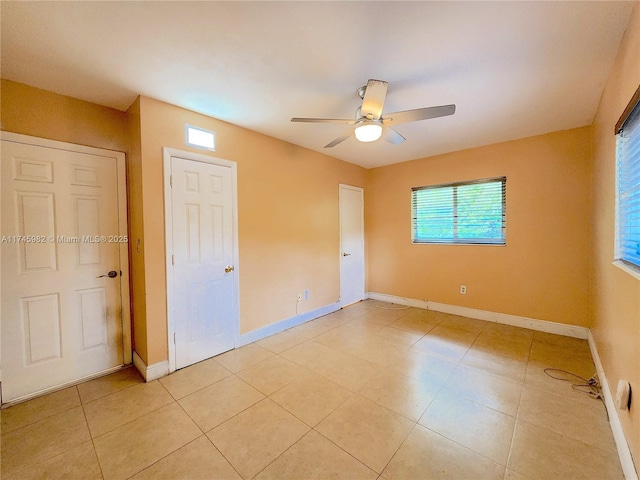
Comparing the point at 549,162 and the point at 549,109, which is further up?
the point at 549,109

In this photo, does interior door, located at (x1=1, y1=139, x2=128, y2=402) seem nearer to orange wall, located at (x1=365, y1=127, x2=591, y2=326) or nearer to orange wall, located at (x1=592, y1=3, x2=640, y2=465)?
orange wall, located at (x1=592, y1=3, x2=640, y2=465)

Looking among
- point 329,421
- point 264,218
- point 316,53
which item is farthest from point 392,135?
point 329,421

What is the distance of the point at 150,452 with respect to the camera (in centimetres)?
148

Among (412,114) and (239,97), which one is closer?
(412,114)

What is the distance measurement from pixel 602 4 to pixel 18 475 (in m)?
3.98

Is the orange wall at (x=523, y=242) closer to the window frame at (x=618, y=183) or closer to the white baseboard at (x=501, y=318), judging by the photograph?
the white baseboard at (x=501, y=318)

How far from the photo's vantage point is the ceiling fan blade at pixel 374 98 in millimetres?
1791

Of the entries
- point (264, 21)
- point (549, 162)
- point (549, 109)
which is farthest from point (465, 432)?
point (549, 162)

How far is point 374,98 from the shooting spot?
72.8 inches

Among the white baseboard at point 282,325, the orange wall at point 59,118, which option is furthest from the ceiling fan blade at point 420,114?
the white baseboard at point 282,325

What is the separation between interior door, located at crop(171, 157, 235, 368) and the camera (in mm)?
2373

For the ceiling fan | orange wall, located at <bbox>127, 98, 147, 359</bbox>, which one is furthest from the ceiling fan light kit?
orange wall, located at <bbox>127, 98, 147, 359</bbox>

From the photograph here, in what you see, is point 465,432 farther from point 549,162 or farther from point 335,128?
point 549,162

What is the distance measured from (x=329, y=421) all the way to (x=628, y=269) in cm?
203
